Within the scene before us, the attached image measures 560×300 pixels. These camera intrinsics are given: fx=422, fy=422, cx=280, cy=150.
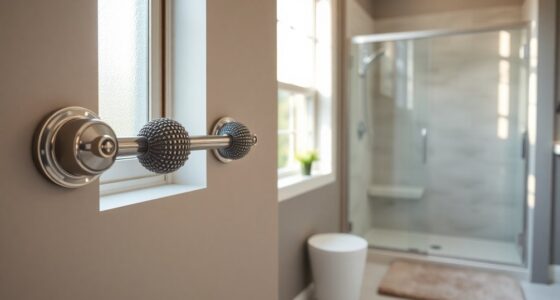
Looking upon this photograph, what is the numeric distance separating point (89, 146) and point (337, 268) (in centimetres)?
Answer: 190

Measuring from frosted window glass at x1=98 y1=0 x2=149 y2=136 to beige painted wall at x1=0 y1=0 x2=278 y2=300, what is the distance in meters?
0.19

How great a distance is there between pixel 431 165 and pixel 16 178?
3.74m

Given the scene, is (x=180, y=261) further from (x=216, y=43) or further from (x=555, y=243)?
(x=555, y=243)

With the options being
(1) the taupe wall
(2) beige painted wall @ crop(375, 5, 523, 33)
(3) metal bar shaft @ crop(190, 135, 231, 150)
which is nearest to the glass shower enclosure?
(2) beige painted wall @ crop(375, 5, 523, 33)

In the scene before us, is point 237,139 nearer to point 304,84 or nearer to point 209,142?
point 209,142

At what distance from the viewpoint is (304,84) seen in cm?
275

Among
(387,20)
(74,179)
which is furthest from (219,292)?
(387,20)

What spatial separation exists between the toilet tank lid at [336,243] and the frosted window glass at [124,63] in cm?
151

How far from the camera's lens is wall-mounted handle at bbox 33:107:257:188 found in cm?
64

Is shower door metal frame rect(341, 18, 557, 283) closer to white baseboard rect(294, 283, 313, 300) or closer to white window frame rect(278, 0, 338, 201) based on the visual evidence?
white window frame rect(278, 0, 338, 201)

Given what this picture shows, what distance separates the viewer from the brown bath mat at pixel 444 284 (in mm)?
2600

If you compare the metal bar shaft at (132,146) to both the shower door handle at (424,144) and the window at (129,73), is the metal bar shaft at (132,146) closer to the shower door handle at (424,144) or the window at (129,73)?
the window at (129,73)

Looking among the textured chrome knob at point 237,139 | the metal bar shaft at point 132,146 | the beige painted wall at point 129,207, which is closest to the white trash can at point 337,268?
the beige painted wall at point 129,207

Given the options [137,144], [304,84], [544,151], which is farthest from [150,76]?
[544,151]
